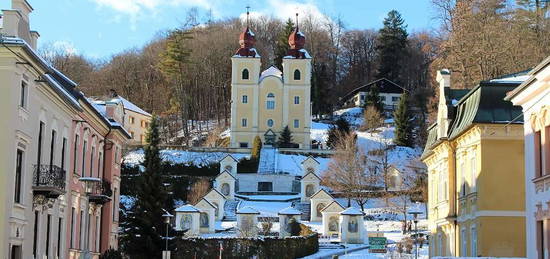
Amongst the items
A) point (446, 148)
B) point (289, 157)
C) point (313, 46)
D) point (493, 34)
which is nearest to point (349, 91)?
point (313, 46)

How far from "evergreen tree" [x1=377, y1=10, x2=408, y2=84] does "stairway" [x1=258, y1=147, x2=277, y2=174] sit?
37342 mm

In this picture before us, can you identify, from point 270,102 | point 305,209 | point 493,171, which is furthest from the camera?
point 270,102

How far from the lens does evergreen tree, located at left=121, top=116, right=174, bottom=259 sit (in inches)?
1801

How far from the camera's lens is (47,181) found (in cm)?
2627

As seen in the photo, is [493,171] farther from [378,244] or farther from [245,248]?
[245,248]

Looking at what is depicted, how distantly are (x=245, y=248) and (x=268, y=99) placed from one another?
4917cm

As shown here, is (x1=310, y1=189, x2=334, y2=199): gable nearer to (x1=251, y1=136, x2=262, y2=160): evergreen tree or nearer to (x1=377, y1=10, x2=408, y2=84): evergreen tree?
(x1=251, y1=136, x2=262, y2=160): evergreen tree

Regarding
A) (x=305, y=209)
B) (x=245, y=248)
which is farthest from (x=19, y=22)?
(x=305, y=209)

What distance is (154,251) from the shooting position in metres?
45.6

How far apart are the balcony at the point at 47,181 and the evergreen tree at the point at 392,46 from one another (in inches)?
4158

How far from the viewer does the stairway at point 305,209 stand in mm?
79625

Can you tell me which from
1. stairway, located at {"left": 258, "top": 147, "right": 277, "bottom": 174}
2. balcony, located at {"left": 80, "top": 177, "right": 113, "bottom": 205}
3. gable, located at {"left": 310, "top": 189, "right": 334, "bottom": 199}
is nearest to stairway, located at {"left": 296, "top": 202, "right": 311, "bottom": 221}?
gable, located at {"left": 310, "top": 189, "right": 334, "bottom": 199}

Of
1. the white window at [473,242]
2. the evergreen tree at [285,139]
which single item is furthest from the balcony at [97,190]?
the evergreen tree at [285,139]

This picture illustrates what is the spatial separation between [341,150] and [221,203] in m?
17.7
